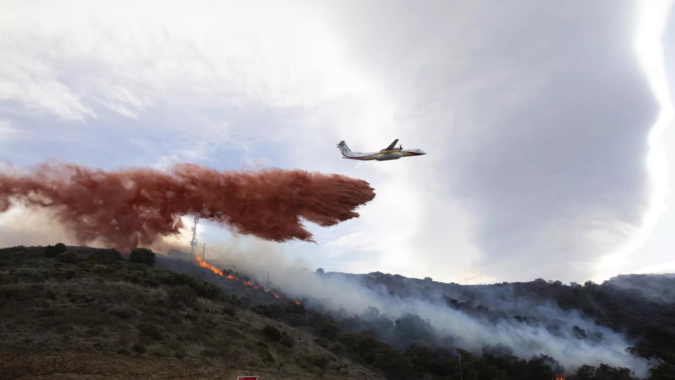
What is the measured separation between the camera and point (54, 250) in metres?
68.7

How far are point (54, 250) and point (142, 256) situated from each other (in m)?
14.3

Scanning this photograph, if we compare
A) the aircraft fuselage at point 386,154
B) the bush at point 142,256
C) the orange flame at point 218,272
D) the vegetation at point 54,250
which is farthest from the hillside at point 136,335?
the orange flame at point 218,272

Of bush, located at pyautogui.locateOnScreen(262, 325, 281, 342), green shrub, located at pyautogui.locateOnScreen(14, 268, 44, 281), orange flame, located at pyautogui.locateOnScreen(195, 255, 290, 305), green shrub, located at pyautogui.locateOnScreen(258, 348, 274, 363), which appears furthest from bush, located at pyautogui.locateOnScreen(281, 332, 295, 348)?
orange flame, located at pyautogui.locateOnScreen(195, 255, 290, 305)

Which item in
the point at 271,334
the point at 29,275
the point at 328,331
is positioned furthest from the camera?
the point at 328,331

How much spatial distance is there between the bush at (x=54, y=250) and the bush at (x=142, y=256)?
11623mm

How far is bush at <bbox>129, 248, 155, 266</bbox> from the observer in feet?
237

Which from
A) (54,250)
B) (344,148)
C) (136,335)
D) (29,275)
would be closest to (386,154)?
(344,148)

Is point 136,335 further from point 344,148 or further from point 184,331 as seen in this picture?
point 344,148

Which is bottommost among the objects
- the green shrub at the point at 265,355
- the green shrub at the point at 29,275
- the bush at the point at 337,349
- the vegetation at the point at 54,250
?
the bush at the point at 337,349

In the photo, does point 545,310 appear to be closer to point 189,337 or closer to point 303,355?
point 303,355

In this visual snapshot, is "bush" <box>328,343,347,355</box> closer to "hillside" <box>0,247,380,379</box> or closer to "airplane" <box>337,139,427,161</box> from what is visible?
"hillside" <box>0,247,380,379</box>

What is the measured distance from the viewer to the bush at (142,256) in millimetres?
72188

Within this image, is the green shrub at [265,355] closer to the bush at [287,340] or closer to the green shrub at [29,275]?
the bush at [287,340]

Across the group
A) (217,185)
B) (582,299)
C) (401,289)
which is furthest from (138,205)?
(582,299)
